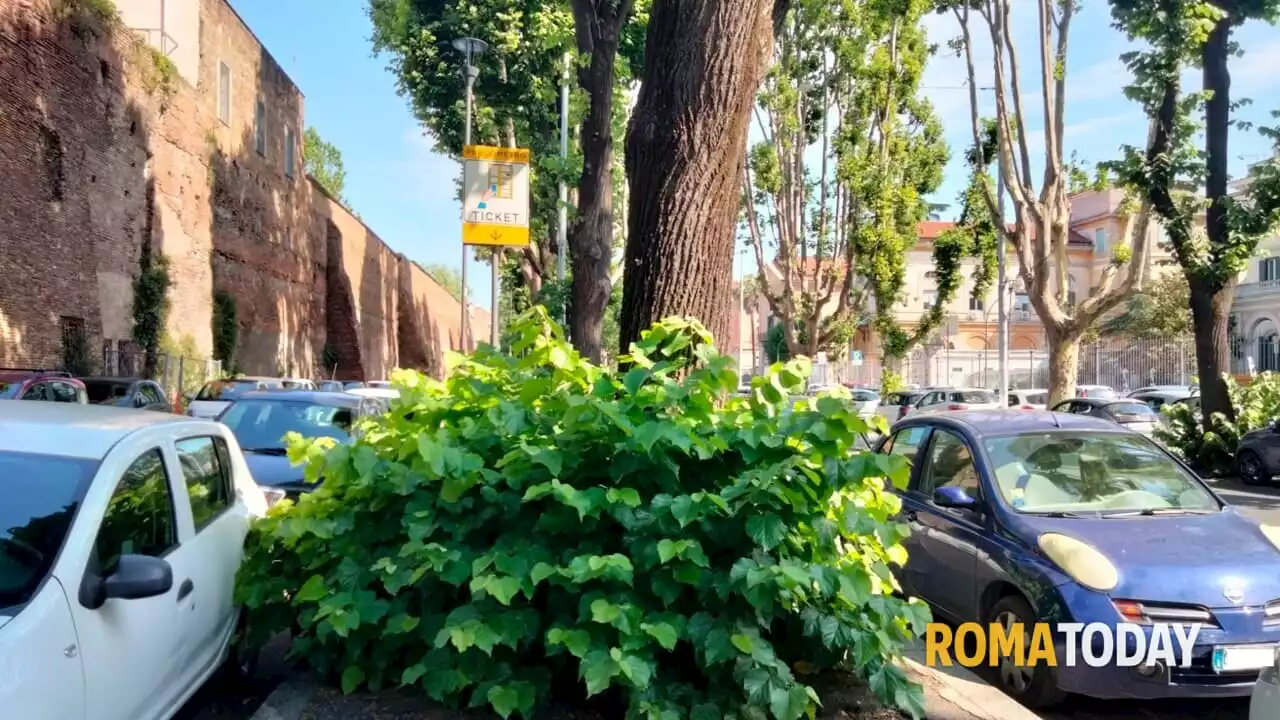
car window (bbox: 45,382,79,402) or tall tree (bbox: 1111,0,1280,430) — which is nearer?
car window (bbox: 45,382,79,402)

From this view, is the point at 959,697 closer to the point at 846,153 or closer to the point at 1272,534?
the point at 1272,534

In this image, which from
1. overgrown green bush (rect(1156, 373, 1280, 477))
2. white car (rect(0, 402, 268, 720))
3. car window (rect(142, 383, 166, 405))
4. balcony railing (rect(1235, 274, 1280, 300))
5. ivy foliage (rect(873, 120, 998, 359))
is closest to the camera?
white car (rect(0, 402, 268, 720))

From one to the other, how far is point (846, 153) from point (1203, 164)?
11962 mm

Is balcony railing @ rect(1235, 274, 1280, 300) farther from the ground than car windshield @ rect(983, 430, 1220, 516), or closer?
farther from the ground

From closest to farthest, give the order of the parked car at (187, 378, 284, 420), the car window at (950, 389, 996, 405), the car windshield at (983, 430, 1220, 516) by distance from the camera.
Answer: the car windshield at (983, 430, 1220, 516) → the parked car at (187, 378, 284, 420) → the car window at (950, 389, 996, 405)

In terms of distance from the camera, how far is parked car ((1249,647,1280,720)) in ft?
10.9

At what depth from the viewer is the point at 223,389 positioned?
21.2 meters

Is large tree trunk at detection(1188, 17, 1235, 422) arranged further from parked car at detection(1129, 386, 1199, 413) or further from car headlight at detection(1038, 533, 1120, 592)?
car headlight at detection(1038, 533, 1120, 592)

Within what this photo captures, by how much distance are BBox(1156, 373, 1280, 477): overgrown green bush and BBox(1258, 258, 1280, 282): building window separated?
33212 millimetres

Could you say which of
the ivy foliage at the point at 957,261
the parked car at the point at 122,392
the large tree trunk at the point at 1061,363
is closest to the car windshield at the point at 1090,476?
the parked car at the point at 122,392

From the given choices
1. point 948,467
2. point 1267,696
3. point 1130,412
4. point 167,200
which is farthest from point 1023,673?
point 167,200

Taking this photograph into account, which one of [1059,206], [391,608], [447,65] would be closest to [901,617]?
[391,608]

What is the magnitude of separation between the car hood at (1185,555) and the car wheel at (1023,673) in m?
0.42

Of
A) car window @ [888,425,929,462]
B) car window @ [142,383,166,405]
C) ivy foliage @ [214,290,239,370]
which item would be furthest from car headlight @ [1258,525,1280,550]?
ivy foliage @ [214,290,239,370]
